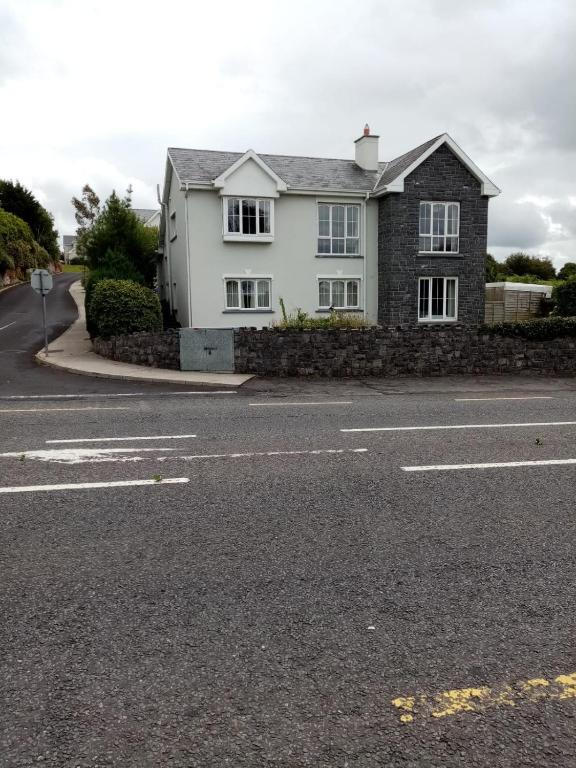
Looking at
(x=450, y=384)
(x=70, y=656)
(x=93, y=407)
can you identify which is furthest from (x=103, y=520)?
(x=450, y=384)

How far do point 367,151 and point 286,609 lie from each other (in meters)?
27.5

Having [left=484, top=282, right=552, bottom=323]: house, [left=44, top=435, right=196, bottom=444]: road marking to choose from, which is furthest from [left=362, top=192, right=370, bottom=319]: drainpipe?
[left=44, top=435, right=196, bottom=444]: road marking

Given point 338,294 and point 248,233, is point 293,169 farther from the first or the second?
point 338,294

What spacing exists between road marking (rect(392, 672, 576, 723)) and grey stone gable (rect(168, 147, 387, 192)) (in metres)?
23.8

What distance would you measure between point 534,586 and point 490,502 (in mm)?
1748

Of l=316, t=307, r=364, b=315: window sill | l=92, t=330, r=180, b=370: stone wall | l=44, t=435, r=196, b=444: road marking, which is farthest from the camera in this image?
l=316, t=307, r=364, b=315: window sill

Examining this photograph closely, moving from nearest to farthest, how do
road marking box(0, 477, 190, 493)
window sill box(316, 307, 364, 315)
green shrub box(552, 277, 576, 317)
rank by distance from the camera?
1. road marking box(0, 477, 190, 493)
2. green shrub box(552, 277, 576, 317)
3. window sill box(316, 307, 364, 315)

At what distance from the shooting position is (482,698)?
9.23ft

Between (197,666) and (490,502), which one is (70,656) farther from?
(490,502)

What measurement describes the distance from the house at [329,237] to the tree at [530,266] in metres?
46.3

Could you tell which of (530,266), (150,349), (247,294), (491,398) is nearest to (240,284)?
(247,294)

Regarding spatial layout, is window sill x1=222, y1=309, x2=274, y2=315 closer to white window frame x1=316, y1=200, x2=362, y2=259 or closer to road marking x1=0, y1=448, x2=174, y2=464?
white window frame x1=316, y1=200, x2=362, y2=259

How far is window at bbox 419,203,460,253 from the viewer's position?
2598 centimetres

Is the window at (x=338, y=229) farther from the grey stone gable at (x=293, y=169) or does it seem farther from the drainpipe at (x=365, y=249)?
the grey stone gable at (x=293, y=169)
